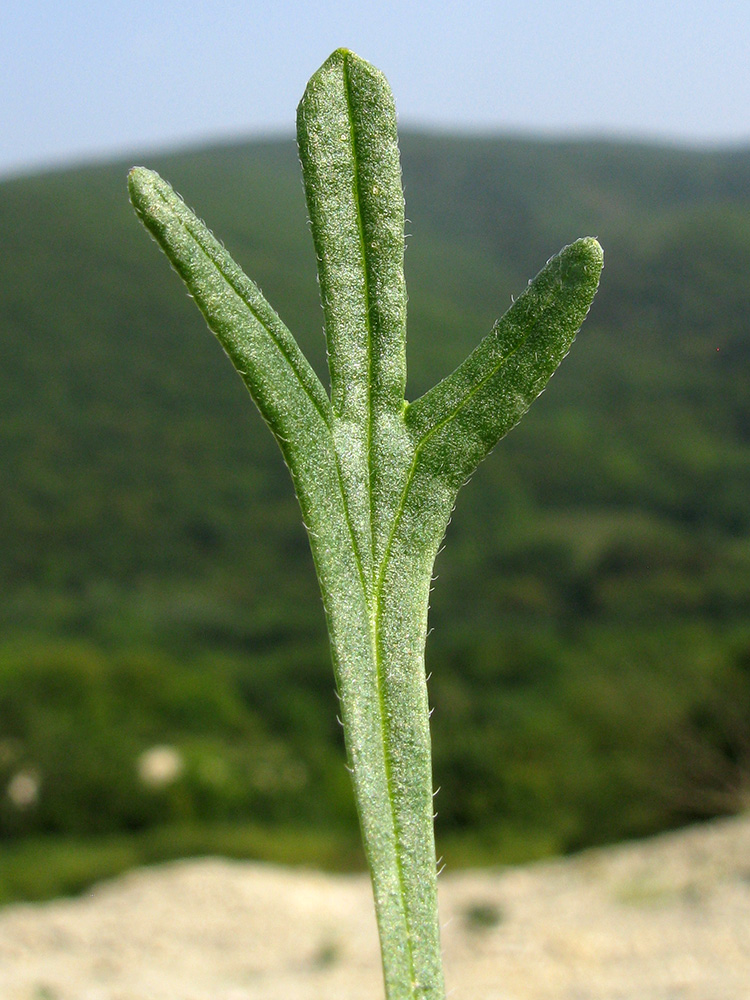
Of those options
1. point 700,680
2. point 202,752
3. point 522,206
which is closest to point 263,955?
point 700,680

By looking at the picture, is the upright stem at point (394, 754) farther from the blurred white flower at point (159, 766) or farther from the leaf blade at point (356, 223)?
the blurred white flower at point (159, 766)

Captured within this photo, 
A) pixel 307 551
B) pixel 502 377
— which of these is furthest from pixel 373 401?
pixel 307 551

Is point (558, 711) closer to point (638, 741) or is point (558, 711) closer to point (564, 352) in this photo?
point (638, 741)

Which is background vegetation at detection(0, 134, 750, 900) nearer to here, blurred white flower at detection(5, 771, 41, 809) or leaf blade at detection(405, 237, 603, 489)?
blurred white flower at detection(5, 771, 41, 809)

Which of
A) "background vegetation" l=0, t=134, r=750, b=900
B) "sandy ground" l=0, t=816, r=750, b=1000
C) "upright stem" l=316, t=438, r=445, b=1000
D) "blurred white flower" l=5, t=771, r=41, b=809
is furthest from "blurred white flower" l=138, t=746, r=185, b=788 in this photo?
"upright stem" l=316, t=438, r=445, b=1000

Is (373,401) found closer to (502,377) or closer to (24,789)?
(502,377)
